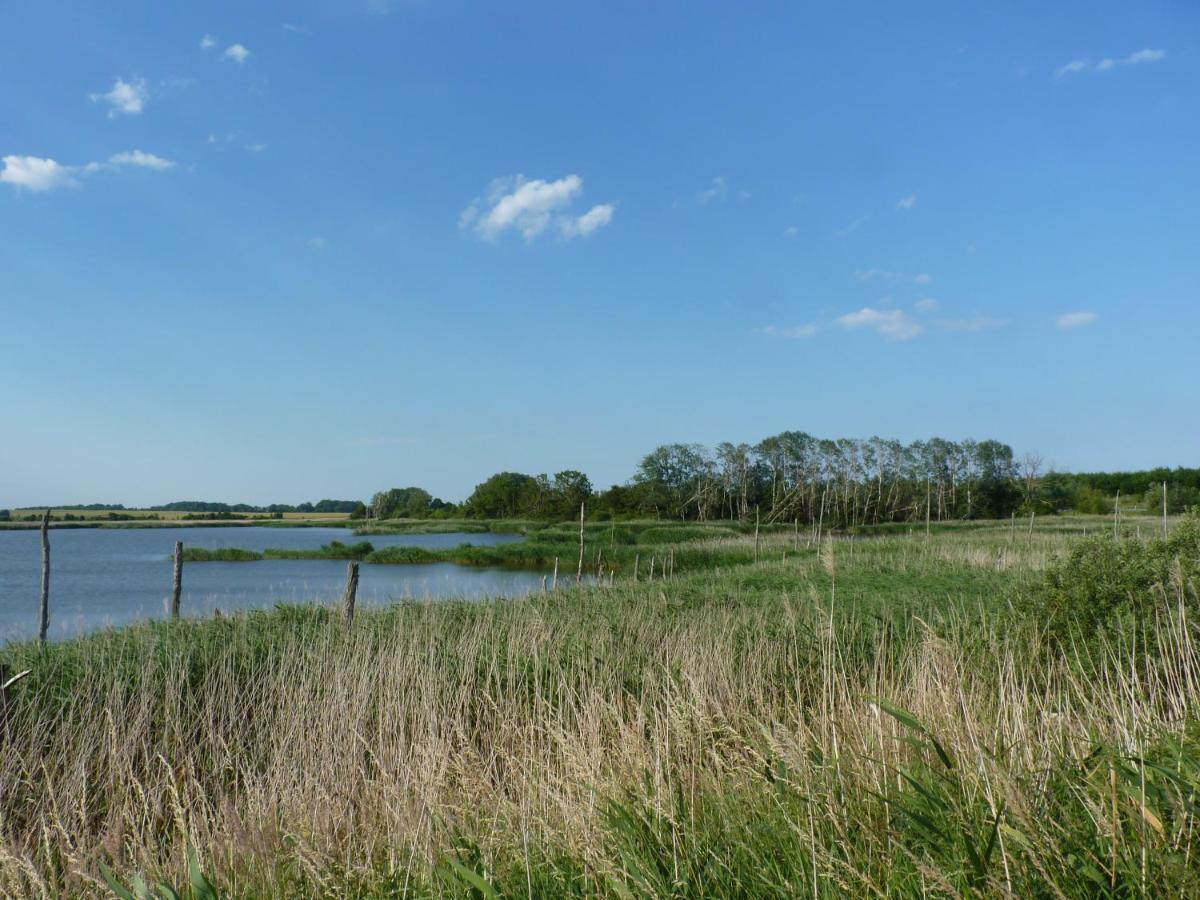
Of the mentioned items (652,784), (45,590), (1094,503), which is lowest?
(45,590)

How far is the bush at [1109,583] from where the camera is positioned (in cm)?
694

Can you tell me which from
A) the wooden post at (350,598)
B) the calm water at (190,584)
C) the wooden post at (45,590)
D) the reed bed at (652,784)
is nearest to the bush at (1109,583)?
the reed bed at (652,784)

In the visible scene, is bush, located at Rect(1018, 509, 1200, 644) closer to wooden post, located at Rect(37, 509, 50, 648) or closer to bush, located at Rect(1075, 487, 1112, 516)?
wooden post, located at Rect(37, 509, 50, 648)

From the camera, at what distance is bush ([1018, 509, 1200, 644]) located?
22.8 feet

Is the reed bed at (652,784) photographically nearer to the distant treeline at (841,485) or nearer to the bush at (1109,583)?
the bush at (1109,583)

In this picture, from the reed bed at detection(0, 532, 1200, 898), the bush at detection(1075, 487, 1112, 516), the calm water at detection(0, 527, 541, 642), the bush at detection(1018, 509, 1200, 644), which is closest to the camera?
the reed bed at detection(0, 532, 1200, 898)

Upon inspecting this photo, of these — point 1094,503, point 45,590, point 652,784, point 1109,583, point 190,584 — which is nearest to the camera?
point 652,784

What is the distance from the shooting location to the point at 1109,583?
7.27m

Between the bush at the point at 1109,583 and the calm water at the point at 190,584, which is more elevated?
the bush at the point at 1109,583

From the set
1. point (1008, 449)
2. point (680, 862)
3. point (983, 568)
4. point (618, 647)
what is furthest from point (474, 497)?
point (680, 862)

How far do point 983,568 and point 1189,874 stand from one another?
665 inches

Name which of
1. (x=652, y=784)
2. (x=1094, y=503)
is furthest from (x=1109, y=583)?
(x=1094, y=503)

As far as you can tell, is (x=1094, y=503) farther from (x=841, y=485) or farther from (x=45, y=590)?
(x=45, y=590)

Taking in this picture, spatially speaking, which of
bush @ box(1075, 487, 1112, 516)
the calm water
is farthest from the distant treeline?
the calm water
